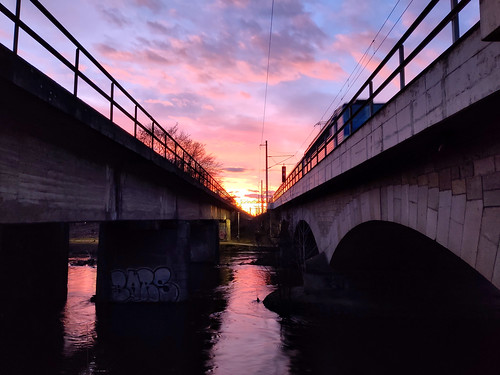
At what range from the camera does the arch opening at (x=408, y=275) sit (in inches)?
709

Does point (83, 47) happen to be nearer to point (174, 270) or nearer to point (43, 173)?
point (43, 173)

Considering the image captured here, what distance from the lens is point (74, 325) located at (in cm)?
1931

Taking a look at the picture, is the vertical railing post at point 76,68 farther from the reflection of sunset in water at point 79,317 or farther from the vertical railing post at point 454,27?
the reflection of sunset in water at point 79,317

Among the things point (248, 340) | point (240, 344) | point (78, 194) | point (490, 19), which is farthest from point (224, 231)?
point (490, 19)

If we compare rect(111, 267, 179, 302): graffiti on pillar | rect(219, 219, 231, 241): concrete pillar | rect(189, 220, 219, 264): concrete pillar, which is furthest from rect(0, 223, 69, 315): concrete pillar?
rect(219, 219, 231, 241): concrete pillar

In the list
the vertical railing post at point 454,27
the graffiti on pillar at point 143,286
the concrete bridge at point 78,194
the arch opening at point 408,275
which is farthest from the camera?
the graffiti on pillar at point 143,286

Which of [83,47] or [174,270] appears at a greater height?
[83,47]

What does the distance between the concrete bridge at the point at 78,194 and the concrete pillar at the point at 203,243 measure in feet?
44.9

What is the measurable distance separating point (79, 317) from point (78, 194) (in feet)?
41.8

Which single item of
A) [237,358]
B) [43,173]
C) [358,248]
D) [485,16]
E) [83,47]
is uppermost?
[83,47]

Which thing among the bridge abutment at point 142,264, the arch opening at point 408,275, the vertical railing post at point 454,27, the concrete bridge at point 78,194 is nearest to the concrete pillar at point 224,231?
the concrete bridge at point 78,194

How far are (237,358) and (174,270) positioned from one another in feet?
32.0

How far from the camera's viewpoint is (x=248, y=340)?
56.4ft

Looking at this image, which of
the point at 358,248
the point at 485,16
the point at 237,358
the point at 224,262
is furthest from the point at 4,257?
the point at 224,262
